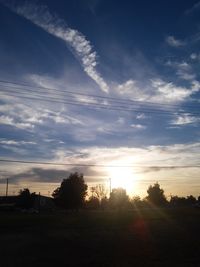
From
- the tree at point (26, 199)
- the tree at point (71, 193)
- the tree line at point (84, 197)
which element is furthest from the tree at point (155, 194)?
the tree at point (71, 193)

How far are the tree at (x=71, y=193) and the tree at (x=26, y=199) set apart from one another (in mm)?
32914

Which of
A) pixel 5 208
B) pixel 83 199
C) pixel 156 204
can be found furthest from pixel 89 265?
pixel 156 204

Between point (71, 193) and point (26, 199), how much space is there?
123 ft

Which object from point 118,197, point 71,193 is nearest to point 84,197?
point 71,193

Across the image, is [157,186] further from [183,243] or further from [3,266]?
[3,266]

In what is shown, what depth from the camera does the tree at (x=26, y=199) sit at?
115113 mm

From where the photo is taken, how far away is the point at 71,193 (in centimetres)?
8319

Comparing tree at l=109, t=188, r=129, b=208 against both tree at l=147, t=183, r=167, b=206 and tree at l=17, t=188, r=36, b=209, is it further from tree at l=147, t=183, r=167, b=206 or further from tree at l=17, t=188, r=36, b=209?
tree at l=17, t=188, r=36, b=209

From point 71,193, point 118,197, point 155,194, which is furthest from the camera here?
point 155,194

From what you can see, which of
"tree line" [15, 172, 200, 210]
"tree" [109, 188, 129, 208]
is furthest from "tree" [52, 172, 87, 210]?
"tree" [109, 188, 129, 208]

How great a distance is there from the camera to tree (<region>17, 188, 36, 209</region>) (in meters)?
115

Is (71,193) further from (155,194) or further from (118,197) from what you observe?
(155,194)

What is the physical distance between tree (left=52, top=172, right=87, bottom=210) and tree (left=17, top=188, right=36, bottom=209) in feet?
108

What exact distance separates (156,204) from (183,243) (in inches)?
4484
